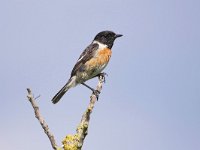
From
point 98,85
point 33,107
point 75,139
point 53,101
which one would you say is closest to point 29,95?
point 33,107

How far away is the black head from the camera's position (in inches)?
493

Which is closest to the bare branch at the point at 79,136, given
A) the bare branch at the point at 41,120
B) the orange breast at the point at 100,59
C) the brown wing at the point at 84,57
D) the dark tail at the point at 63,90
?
the bare branch at the point at 41,120

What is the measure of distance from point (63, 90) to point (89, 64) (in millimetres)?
840

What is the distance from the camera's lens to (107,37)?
496 inches

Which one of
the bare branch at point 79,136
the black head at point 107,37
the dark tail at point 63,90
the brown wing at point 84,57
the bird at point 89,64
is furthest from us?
the black head at point 107,37

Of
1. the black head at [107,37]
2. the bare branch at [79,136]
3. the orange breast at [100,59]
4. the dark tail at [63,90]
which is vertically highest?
the black head at [107,37]

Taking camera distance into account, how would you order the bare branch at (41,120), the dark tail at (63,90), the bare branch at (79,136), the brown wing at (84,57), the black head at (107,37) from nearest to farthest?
the bare branch at (41,120)
the bare branch at (79,136)
the dark tail at (63,90)
the brown wing at (84,57)
the black head at (107,37)

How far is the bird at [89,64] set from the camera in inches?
459

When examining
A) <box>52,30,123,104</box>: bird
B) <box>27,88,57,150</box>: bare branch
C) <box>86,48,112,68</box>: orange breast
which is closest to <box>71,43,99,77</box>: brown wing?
<box>52,30,123,104</box>: bird

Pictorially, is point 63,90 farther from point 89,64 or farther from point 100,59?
point 100,59

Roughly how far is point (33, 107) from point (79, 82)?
7.17m

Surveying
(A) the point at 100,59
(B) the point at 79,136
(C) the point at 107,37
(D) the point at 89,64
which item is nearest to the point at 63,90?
(D) the point at 89,64

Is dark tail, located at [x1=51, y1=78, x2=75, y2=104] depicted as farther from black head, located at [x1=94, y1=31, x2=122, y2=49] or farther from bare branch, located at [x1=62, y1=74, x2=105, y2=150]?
bare branch, located at [x1=62, y1=74, x2=105, y2=150]

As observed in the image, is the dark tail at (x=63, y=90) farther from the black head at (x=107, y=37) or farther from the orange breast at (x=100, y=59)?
the black head at (x=107, y=37)
